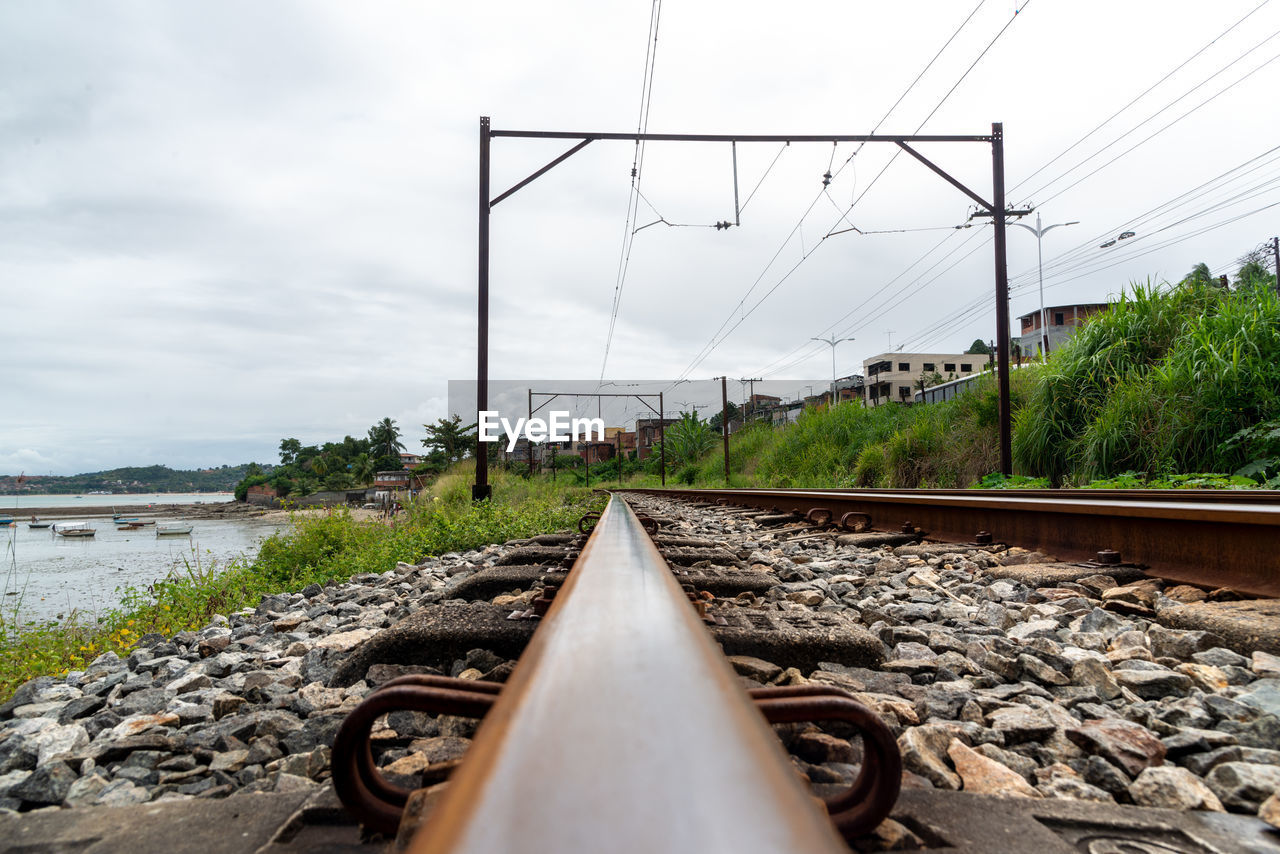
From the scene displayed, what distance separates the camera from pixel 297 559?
6730mm

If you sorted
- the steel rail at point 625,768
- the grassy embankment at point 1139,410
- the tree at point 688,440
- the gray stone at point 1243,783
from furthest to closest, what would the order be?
the tree at point 688,440 → the grassy embankment at point 1139,410 → the gray stone at point 1243,783 → the steel rail at point 625,768

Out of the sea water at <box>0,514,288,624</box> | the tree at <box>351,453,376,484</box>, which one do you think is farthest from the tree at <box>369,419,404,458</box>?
the sea water at <box>0,514,288,624</box>

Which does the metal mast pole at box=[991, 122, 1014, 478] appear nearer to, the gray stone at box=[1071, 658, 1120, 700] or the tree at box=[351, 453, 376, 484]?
the gray stone at box=[1071, 658, 1120, 700]

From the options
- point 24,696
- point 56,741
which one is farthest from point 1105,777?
point 24,696

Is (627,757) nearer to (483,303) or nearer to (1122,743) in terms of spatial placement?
(1122,743)

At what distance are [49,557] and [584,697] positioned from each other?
18.7m

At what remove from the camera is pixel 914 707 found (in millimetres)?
1543

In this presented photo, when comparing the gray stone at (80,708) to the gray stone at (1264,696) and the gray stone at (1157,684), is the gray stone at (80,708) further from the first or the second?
the gray stone at (1264,696)

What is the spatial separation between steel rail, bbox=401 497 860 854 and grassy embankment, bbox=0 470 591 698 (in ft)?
10.3

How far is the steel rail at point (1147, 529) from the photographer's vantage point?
8.36ft

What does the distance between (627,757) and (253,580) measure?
20.7 feet

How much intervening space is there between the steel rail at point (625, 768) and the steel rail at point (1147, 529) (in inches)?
108

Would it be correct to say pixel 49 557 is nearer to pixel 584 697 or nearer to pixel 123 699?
pixel 123 699

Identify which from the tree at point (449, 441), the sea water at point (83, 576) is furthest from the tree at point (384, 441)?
the sea water at point (83, 576)
